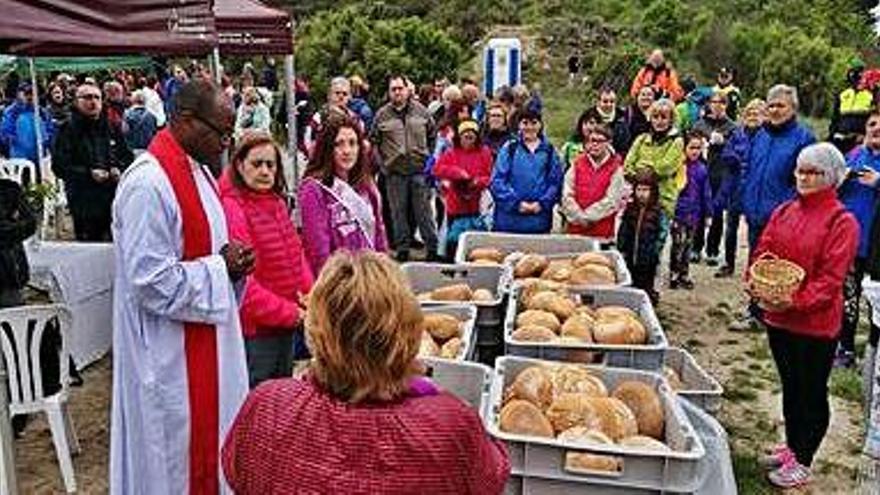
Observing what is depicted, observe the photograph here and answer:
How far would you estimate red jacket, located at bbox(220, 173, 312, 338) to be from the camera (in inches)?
151

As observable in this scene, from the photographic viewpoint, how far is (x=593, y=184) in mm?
6586

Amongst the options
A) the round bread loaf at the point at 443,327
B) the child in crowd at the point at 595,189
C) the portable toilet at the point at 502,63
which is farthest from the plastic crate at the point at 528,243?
the portable toilet at the point at 502,63

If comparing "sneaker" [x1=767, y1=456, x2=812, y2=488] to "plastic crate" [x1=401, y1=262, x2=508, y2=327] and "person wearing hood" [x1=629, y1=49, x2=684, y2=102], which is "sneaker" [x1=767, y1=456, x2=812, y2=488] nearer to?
"plastic crate" [x1=401, y1=262, x2=508, y2=327]

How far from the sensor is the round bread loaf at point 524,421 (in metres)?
3.15

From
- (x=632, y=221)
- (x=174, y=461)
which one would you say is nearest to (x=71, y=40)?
(x=174, y=461)

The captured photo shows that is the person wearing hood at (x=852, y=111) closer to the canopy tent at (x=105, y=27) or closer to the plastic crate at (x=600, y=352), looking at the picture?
the plastic crate at (x=600, y=352)

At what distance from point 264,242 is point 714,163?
19.8ft

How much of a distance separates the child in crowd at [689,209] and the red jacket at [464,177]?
1.71 meters

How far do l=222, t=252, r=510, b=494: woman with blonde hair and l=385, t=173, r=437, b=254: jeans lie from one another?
6.80m

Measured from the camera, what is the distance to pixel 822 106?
21.2 meters

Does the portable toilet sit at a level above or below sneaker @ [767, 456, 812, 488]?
above

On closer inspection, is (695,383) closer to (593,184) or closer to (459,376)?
(459,376)

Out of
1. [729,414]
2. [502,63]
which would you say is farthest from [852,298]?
[502,63]

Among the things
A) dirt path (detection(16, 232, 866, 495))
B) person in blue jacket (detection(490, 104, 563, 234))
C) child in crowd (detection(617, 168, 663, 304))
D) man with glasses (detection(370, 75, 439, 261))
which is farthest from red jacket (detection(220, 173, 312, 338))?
man with glasses (detection(370, 75, 439, 261))
